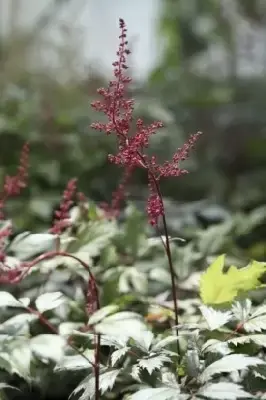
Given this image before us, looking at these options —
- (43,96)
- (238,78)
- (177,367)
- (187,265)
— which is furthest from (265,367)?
(238,78)

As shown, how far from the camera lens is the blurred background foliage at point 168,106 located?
4.59ft

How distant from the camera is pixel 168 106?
181 centimetres

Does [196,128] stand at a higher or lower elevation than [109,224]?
higher

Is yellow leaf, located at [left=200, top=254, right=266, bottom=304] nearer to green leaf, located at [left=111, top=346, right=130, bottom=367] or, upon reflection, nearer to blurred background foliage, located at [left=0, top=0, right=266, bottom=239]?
green leaf, located at [left=111, top=346, right=130, bottom=367]

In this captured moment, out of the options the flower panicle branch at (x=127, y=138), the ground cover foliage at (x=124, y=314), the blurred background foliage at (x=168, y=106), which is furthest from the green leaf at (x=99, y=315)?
the blurred background foliage at (x=168, y=106)

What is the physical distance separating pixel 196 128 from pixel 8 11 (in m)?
0.77

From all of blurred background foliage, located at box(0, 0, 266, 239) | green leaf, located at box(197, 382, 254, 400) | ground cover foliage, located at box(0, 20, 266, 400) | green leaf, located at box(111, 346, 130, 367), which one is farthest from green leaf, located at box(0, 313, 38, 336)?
blurred background foliage, located at box(0, 0, 266, 239)

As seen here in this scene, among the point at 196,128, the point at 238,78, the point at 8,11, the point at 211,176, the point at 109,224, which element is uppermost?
the point at 8,11

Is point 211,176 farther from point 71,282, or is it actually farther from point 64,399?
point 64,399

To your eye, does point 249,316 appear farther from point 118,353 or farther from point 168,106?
point 168,106

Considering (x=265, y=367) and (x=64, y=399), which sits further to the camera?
(x=64, y=399)

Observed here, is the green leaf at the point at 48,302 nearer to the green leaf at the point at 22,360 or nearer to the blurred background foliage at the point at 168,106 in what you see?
the green leaf at the point at 22,360

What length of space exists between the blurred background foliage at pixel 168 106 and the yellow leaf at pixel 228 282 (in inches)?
21.0

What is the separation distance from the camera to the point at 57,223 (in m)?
0.75
